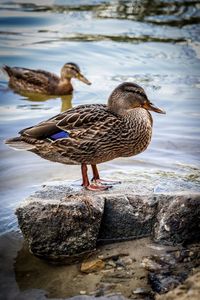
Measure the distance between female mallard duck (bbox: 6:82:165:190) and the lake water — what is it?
0.50 meters

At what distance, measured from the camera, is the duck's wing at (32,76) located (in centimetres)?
1110

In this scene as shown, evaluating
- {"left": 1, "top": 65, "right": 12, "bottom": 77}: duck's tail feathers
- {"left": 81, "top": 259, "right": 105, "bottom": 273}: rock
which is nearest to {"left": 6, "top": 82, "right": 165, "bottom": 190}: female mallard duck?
{"left": 81, "top": 259, "right": 105, "bottom": 273}: rock

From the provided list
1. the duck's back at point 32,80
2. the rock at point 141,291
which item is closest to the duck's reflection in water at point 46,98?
the duck's back at point 32,80

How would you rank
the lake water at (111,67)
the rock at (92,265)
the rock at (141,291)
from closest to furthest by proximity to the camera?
the rock at (141,291) → the rock at (92,265) → the lake water at (111,67)

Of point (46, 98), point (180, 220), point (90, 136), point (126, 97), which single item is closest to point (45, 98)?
point (46, 98)

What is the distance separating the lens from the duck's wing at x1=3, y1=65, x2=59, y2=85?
11.1 m

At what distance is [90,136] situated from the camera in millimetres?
5301

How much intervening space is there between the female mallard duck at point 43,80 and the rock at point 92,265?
676 centimetres

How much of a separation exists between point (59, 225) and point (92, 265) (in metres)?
0.42

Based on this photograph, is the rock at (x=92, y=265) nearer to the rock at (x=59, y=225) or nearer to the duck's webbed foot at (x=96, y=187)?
the rock at (x=59, y=225)

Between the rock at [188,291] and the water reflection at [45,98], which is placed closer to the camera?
the rock at [188,291]

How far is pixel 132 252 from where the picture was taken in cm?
464

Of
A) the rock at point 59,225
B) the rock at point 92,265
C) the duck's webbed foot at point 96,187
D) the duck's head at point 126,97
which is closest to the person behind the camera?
the rock at point 92,265

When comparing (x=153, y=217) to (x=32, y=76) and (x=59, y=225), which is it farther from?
(x=32, y=76)
